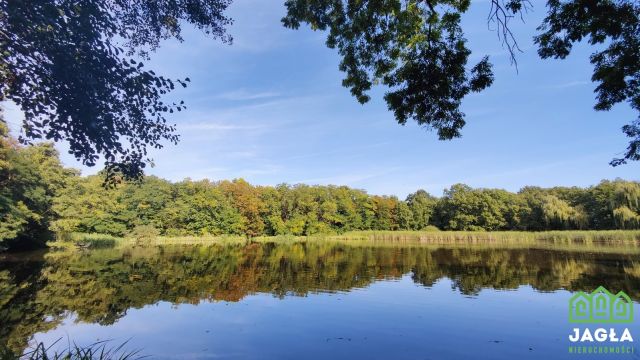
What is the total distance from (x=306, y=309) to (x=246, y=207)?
5477 centimetres

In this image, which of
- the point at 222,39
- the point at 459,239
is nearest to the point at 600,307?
the point at 222,39

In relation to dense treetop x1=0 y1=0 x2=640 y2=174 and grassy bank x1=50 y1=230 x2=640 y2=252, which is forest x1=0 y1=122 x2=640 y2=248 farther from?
dense treetop x1=0 y1=0 x2=640 y2=174

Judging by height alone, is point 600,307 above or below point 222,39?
below

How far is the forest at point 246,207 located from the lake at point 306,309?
13.4 metres

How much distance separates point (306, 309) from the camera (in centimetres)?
1305

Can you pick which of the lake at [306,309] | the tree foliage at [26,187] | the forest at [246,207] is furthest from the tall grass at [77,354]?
the forest at [246,207]

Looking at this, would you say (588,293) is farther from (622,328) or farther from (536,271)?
(536,271)

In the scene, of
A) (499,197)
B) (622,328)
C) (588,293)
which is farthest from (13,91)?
(499,197)

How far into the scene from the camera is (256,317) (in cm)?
1209

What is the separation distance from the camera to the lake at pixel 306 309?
366 inches

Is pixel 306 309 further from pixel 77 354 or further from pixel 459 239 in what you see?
pixel 459 239
